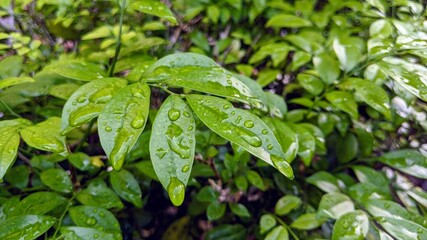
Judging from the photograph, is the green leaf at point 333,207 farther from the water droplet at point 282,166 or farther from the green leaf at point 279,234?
the water droplet at point 282,166

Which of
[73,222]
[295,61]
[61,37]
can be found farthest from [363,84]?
[61,37]

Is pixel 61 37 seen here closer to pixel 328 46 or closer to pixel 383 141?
pixel 328 46

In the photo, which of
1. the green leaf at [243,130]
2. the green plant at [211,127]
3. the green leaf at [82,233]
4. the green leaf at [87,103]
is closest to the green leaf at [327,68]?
the green plant at [211,127]

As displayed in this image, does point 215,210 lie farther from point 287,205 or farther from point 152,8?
point 152,8

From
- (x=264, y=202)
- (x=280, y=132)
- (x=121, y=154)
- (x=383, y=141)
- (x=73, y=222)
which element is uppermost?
(x=121, y=154)

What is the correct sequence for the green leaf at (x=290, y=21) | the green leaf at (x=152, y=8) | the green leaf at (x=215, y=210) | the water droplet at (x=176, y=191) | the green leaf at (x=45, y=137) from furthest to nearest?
the green leaf at (x=290, y=21) → the green leaf at (x=215, y=210) → the green leaf at (x=152, y=8) → the green leaf at (x=45, y=137) → the water droplet at (x=176, y=191)

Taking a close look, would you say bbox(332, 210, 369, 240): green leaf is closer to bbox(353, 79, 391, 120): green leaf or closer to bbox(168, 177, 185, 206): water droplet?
bbox(353, 79, 391, 120): green leaf

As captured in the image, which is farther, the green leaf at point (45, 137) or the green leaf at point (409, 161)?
the green leaf at point (409, 161)
